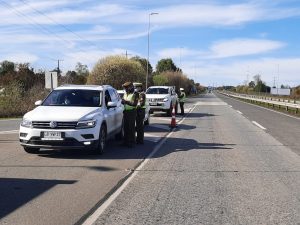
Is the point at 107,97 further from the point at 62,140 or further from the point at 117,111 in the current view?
the point at 62,140

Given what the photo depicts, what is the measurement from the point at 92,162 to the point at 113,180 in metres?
2.22

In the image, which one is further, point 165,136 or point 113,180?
point 165,136

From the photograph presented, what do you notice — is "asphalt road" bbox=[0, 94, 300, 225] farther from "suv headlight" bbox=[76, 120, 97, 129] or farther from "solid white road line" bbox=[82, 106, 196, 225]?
"suv headlight" bbox=[76, 120, 97, 129]

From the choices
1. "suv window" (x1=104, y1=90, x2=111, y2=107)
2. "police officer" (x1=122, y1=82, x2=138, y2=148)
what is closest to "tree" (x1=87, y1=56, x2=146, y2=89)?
"police officer" (x1=122, y1=82, x2=138, y2=148)

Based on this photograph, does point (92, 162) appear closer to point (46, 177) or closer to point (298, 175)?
point (46, 177)

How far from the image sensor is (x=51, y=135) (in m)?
11.4

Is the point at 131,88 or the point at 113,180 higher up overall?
the point at 131,88

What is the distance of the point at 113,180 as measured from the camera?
29.7 ft

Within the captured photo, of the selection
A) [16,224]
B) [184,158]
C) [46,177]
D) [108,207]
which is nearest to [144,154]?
[184,158]

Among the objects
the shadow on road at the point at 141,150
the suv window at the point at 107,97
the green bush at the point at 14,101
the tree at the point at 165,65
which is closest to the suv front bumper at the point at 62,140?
the shadow on road at the point at 141,150

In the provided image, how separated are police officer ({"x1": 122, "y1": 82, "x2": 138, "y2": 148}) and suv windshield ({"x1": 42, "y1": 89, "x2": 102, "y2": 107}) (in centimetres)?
98

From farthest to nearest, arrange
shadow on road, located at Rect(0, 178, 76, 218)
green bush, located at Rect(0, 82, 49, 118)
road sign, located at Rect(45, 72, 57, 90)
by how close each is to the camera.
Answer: green bush, located at Rect(0, 82, 49, 118) < road sign, located at Rect(45, 72, 57, 90) < shadow on road, located at Rect(0, 178, 76, 218)

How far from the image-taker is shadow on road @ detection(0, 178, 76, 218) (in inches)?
280

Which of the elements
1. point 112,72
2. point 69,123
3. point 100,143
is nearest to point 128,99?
point 100,143
